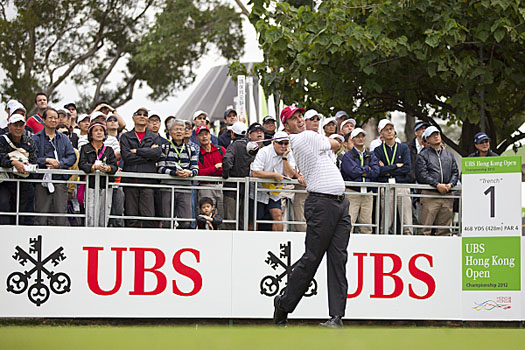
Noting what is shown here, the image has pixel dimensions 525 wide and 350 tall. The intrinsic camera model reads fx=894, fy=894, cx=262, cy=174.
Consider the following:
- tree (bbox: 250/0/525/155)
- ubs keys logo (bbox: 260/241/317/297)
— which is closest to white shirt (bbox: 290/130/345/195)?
ubs keys logo (bbox: 260/241/317/297)

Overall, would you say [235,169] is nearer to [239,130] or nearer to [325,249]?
[239,130]

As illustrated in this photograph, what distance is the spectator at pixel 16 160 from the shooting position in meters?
10.7

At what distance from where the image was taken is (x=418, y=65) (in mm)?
14523

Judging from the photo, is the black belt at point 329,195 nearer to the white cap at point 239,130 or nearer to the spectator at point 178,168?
the spectator at point 178,168

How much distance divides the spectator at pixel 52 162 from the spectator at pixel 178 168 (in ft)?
3.88

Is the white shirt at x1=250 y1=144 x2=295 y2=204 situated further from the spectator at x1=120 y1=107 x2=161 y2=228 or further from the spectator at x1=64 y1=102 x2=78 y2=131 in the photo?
the spectator at x1=64 y1=102 x2=78 y2=131

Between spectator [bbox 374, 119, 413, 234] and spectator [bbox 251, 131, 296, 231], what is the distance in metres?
1.31
